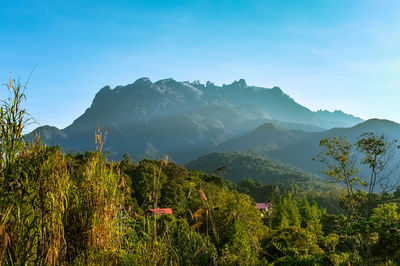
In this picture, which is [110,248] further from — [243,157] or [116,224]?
[243,157]

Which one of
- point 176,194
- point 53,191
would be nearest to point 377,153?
point 53,191

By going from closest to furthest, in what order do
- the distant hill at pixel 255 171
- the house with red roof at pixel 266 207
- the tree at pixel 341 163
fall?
the tree at pixel 341 163 → the house with red roof at pixel 266 207 → the distant hill at pixel 255 171

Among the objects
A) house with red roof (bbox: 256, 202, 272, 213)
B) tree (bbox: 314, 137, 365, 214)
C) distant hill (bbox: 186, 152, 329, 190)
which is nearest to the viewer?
tree (bbox: 314, 137, 365, 214)

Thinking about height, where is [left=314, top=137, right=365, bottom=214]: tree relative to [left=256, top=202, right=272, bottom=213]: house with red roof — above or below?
above

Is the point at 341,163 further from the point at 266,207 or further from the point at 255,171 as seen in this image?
the point at 255,171

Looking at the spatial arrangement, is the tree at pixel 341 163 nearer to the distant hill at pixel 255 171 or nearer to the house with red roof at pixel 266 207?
the house with red roof at pixel 266 207

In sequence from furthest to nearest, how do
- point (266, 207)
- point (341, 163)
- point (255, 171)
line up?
point (255, 171), point (266, 207), point (341, 163)

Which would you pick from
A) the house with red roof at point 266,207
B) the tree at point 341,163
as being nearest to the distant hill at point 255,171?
the house with red roof at point 266,207

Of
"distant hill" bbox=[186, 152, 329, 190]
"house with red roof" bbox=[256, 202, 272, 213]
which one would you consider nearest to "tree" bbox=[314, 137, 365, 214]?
"house with red roof" bbox=[256, 202, 272, 213]

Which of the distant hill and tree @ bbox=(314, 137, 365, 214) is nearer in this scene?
tree @ bbox=(314, 137, 365, 214)

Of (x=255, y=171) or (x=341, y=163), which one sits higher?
(x=341, y=163)

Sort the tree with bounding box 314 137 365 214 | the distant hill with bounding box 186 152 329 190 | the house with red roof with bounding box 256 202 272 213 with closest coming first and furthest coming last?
the tree with bounding box 314 137 365 214 < the house with red roof with bounding box 256 202 272 213 < the distant hill with bounding box 186 152 329 190

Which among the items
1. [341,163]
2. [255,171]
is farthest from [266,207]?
[255,171]

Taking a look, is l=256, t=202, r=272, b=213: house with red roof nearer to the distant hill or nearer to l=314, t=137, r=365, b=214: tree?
l=314, t=137, r=365, b=214: tree
